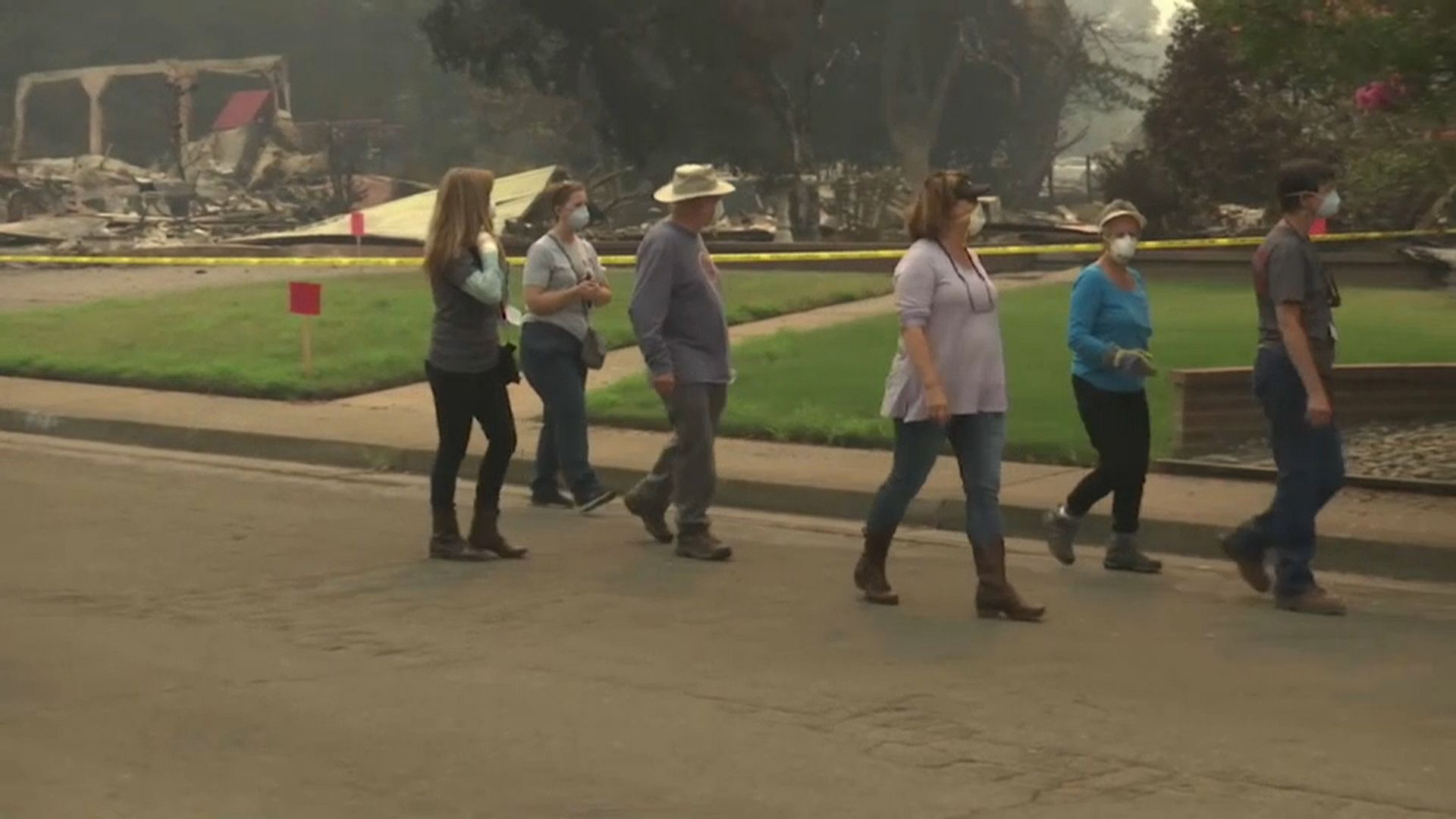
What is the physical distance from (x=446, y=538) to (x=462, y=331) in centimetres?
94

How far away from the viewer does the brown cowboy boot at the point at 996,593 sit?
30.5ft

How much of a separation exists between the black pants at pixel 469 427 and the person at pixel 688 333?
752 millimetres

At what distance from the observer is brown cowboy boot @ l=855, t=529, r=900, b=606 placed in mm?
9734

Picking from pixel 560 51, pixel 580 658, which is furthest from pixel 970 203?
pixel 560 51

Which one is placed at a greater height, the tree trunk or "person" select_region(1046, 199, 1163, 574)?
the tree trunk

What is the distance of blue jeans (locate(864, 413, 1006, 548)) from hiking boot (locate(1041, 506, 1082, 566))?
4.33 feet

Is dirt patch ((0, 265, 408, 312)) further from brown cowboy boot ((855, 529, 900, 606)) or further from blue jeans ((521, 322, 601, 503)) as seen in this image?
brown cowboy boot ((855, 529, 900, 606))

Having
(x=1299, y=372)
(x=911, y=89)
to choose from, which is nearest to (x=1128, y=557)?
(x=1299, y=372)

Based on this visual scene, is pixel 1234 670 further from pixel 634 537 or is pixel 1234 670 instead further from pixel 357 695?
pixel 634 537

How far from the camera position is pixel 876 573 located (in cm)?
977

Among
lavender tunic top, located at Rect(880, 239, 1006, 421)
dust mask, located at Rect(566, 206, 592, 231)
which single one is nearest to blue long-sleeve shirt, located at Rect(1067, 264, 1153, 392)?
lavender tunic top, located at Rect(880, 239, 1006, 421)

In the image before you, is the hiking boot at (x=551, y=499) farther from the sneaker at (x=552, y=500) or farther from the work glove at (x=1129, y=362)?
the work glove at (x=1129, y=362)

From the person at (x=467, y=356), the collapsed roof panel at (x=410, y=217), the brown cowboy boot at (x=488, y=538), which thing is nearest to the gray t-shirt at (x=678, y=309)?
the person at (x=467, y=356)

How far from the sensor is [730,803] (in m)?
6.45
